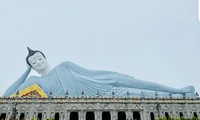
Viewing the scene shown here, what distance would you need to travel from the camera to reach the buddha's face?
58062mm

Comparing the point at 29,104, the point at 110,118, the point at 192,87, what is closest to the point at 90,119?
the point at 110,118

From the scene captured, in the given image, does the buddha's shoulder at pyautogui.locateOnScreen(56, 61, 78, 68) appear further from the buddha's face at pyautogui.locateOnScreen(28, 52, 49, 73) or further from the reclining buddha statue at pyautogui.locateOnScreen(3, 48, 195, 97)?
the buddha's face at pyautogui.locateOnScreen(28, 52, 49, 73)

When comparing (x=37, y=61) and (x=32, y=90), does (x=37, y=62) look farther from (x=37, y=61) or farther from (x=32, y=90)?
(x=32, y=90)

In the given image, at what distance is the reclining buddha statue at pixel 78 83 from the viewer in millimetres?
51031

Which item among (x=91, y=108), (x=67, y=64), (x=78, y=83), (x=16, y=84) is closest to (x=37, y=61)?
(x=16, y=84)

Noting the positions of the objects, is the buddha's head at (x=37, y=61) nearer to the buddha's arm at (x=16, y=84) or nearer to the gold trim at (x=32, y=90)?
the buddha's arm at (x=16, y=84)

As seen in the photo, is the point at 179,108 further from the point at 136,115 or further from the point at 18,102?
the point at 18,102

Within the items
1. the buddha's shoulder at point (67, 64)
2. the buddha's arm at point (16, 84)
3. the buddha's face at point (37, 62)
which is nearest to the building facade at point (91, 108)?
the buddha's arm at point (16, 84)

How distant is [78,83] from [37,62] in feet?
43.2

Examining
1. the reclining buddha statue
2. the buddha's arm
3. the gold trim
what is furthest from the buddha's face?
the gold trim

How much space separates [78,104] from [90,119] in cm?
505

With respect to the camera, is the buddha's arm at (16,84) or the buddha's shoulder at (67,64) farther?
the buddha's shoulder at (67,64)

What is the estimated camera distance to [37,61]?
58281 millimetres

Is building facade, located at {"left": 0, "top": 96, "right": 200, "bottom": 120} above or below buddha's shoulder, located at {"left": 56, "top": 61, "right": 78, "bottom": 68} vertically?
below
